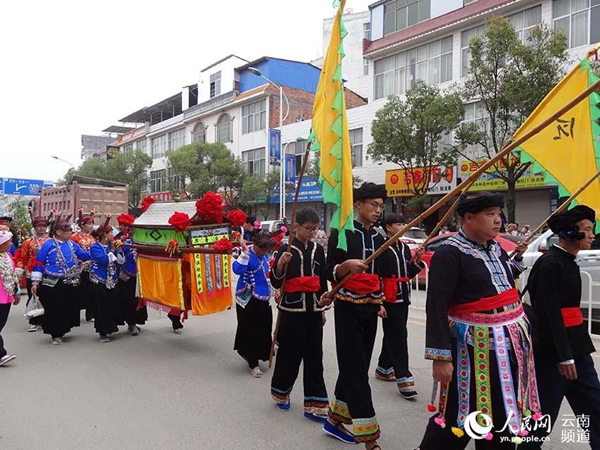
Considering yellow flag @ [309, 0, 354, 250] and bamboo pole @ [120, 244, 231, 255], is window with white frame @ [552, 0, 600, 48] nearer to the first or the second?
bamboo pole @ [120, 244, 231, 255]

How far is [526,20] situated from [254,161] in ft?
60.1

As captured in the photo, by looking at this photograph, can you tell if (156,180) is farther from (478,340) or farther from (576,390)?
(478,340)

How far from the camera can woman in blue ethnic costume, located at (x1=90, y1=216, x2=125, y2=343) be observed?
659 centimetres

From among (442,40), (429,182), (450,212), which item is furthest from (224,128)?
(450,212)

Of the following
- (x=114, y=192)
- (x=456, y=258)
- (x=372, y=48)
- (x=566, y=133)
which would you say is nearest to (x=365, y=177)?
(x=372, y=48)

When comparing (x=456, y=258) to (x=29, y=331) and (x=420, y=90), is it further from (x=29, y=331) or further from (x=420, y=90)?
(x=420, y=90)

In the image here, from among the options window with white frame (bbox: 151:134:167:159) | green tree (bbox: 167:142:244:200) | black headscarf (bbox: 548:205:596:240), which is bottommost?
black headscarf (bbox: 548:205:596:240)

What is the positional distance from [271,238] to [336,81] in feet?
7.59

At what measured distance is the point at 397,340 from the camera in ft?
14.9

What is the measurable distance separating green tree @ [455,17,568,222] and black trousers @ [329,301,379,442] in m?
12.0

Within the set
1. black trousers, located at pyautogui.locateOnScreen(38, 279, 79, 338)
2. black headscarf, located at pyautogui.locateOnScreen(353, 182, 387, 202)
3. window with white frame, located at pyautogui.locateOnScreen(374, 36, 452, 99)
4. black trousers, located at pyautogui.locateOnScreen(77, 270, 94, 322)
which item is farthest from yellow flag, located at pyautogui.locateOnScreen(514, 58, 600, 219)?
window with white frame, located at pyautogui.locateOnScreen(374, 36, 452, 99)

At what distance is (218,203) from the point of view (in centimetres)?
566

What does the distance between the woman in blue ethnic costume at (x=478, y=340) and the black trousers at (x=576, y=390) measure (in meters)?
0.47

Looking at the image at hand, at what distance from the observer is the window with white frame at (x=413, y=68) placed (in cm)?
2055
